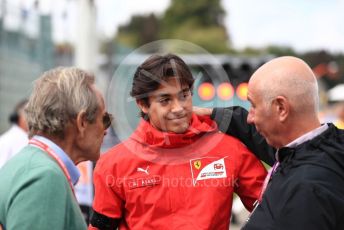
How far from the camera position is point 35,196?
7.61 feet

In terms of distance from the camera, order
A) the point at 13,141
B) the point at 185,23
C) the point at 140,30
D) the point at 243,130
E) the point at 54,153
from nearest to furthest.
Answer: the point at 54,153 < the point at 243,130 < the point at 13,141 < the point at 185,23 < the point at 140,30

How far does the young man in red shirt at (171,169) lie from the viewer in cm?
312

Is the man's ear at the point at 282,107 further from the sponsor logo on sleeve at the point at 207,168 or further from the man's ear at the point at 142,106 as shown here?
the man's ear at the point at 142,106

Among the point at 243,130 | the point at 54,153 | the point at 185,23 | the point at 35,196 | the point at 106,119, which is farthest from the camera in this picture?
the point at 185,23

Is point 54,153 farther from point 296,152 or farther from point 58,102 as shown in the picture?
point 296,152

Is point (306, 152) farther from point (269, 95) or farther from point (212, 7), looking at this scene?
point (212, 7)

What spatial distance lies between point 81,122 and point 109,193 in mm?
671

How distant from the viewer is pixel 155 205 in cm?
311

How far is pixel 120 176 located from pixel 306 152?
3.27ft

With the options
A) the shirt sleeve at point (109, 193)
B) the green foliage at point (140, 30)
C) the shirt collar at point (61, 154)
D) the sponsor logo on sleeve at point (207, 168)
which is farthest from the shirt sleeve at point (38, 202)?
the green foliage at point (140, 30)

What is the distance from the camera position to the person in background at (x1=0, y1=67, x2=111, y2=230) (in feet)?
7.63

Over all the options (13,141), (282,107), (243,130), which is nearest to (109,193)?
(243,130)

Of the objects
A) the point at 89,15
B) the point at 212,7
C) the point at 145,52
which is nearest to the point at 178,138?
the point at 145,52

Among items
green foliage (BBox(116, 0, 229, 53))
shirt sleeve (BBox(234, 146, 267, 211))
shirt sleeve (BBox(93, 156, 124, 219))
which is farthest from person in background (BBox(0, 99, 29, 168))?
green foliage (BBox(116, 0, 229, 53))
